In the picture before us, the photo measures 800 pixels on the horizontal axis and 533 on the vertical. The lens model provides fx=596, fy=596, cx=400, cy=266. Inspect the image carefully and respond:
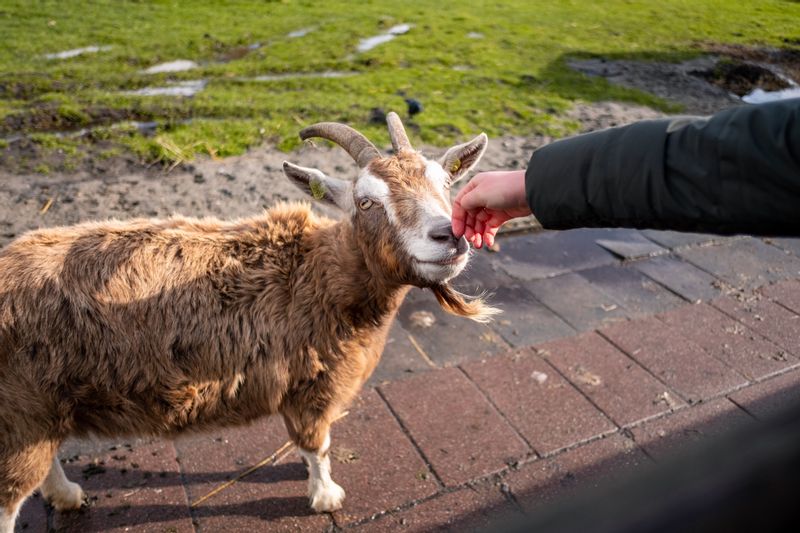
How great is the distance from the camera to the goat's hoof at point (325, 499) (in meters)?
3.37

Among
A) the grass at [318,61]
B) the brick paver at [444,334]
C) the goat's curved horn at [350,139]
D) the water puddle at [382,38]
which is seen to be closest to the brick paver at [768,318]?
the brick paver at [444,334]

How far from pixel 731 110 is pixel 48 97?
9267mm

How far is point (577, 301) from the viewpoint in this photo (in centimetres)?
524

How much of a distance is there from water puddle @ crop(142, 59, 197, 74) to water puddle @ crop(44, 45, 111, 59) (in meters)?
1.39

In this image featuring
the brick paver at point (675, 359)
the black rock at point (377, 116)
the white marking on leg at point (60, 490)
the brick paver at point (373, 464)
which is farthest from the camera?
the black rock at point (377, 116)

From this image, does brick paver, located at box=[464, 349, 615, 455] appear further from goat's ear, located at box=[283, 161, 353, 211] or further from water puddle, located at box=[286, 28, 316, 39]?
water puddle, located at box=[286, 28, 316, 39]

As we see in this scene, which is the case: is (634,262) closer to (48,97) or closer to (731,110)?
(731,110)

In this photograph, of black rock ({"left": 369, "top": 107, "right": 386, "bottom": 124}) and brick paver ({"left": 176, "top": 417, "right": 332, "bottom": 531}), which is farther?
black rock ({"left": 369, "top": 107, "right": 386, "bottom": 124})

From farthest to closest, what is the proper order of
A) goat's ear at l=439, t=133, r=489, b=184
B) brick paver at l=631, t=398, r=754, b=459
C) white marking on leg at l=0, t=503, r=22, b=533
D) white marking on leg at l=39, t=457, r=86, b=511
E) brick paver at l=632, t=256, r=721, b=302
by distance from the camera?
brick paver at l=632, t=256, r=721, b=302, brick paver at l=631, t=398, r=754, b=459, goat's ear at l=439, t=133, r=489, b=184, white marking on leg at l=39, t=457, r=86, b=511, white marking on leg at l=0, t=503, r=22, b=533

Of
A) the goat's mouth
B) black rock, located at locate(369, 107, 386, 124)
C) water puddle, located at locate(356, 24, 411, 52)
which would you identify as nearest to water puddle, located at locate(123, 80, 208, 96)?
black rock, located at locate(369, 107, 386, 124)

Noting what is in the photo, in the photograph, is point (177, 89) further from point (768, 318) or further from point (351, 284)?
point (768, 318)

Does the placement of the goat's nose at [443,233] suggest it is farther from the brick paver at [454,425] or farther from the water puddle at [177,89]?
the water puddle at [177,89]

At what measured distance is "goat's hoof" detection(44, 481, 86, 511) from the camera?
3.25 m

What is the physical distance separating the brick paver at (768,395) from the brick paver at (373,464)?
2.28m
